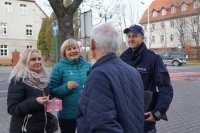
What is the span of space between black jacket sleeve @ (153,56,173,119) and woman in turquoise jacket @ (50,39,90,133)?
3.60 feet

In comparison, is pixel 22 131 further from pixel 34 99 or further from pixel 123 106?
pixel 123 106

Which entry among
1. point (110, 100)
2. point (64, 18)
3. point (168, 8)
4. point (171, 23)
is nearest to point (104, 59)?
point (110, 100)

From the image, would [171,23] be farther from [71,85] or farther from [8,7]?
[71,85]

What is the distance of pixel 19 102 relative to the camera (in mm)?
3428

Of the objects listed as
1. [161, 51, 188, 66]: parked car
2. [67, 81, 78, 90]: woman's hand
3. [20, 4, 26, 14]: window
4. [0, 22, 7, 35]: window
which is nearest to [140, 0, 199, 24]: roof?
[161, 51, 188, 66]: parked car

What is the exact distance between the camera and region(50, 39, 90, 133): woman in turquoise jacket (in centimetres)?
405

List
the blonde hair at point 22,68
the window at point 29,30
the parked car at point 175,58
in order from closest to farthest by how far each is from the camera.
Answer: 1. the blonde hair at point 22,68
2. the parked car at point 175,58
3. the window at point 29,30

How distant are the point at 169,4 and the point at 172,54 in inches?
1358

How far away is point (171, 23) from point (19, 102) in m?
67.9

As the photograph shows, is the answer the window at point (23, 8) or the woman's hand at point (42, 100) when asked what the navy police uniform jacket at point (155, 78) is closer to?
the woman's hand at point (42, 100)

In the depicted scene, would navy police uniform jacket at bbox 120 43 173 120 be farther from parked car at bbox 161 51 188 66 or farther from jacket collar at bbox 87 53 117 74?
parked car at bbox 161 51 188 66

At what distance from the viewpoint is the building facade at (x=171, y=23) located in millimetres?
59781

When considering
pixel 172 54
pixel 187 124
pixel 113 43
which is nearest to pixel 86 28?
pixel 187 124

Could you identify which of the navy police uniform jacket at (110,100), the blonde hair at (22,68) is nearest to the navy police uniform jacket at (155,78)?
the navy police uniform jacket at (110,100)
